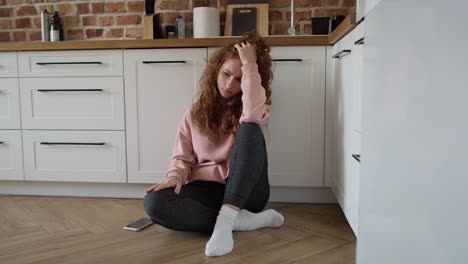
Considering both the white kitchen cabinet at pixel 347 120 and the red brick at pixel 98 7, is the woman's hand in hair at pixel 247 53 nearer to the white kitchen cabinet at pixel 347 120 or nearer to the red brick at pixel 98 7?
the white kitchen cabinet at pixel 347 120

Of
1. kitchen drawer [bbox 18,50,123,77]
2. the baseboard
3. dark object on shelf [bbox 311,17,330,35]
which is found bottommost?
the baseboard

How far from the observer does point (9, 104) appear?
86.0 inches

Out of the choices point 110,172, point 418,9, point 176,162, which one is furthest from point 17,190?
point 418,9

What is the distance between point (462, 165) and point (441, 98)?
0.31ft

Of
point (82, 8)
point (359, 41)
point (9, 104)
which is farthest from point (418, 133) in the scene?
point (82, 8)

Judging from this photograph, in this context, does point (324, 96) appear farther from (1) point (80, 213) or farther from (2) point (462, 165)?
(2) point (462, 165)

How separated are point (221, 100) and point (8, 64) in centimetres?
119

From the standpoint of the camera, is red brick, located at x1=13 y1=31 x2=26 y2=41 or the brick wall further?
red brick, located at x1=13 y1=31 x2=26 y2=41

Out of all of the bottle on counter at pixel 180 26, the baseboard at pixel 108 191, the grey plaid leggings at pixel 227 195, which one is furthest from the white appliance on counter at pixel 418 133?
the bottle on counter at pixel 180 26

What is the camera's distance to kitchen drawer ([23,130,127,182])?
213 centimetres

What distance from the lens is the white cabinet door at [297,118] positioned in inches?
77.6

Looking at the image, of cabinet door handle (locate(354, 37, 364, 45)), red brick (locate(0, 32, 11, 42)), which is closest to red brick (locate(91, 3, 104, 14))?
red brick (locate(0, 32, 11, 42))

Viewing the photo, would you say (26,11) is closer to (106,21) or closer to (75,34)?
(75,34)

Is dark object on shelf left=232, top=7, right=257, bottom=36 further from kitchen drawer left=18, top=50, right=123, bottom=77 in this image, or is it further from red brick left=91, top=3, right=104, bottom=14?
red brick left=91, top=3, right=104, bottom=14
